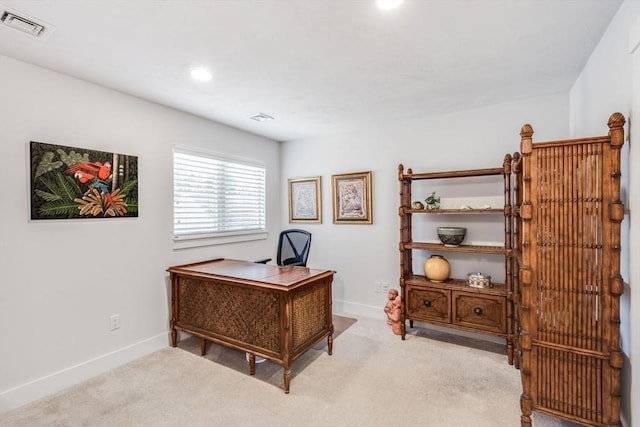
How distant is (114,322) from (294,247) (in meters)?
1.90

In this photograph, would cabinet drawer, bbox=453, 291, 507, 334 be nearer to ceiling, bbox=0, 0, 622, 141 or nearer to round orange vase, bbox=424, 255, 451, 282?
round orange vase, bbox=424, 255, 451, 282

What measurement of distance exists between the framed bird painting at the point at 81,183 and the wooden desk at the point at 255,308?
2.68 feet

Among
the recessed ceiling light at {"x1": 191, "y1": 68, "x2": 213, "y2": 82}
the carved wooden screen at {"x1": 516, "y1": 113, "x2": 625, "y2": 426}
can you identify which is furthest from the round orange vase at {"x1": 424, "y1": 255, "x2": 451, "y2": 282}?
the recessed ceiling light at {"x1": 191, "y1": 68, "x2": 213, "y2": 82}

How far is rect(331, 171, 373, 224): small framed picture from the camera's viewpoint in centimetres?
380

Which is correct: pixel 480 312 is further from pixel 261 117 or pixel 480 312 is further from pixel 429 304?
pixel 261 117

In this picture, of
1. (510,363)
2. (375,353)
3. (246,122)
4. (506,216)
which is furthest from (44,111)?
(510,363)

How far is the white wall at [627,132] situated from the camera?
4.81ft

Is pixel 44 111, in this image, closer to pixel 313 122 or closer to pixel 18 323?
pixel 18 323

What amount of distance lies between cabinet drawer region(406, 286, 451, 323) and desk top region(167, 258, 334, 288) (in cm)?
96

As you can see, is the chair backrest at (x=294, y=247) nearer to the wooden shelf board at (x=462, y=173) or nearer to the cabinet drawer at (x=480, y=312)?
the wooden shelf board at (x=462, y=173)

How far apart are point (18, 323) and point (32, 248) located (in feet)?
1.72

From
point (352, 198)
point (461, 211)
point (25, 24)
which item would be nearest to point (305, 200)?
point (352, 198)

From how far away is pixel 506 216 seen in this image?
8.93 ft

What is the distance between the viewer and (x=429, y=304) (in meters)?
2.98
